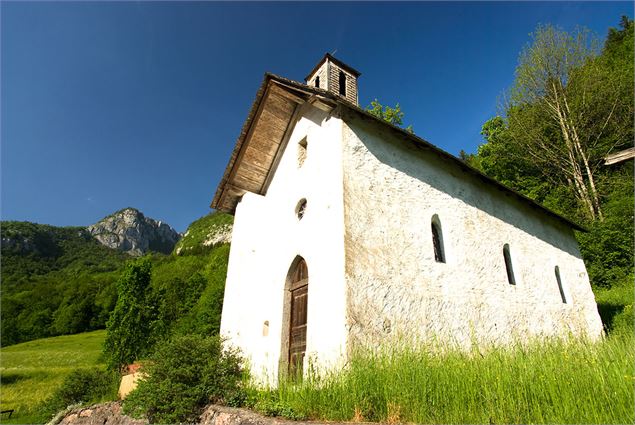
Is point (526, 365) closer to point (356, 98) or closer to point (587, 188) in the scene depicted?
point (356, 98)

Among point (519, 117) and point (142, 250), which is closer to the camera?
point (519, 117)

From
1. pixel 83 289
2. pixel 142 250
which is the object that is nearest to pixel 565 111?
A: pixel 83 289

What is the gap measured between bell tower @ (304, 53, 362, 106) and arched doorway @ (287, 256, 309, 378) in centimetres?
664

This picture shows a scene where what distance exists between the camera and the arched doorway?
8547 mm

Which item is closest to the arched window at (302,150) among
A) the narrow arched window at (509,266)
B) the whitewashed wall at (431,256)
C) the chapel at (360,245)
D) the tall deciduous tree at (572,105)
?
the chapel at (360,245)

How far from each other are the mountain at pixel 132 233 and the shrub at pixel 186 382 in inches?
5611

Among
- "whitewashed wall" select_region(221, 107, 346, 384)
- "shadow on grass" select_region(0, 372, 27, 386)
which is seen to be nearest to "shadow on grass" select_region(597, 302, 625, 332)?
"whitewashed wall" select_region(221, 107, 346, 384)

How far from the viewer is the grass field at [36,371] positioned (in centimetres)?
2158

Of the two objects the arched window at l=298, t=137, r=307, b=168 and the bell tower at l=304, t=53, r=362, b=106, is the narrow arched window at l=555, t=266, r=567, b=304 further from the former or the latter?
the arched window at l=298, t=137, r=307, b=168

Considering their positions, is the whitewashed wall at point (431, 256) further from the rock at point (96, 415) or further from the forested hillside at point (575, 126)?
the forested hillside at point (575, 126)

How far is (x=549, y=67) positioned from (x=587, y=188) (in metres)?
7.77

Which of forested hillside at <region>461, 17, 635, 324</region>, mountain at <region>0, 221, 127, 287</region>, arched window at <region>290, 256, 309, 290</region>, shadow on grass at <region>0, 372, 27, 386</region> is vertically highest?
mountain at <region>0, 221, 127, 287</region>

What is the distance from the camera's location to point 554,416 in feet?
13.4

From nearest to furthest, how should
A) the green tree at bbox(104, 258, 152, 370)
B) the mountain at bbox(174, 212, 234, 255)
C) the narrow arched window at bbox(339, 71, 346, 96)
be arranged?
the narrow arched window at bbox(339, 71, 346, 96) → the green tree at bbox(104, 258, 152, 370) → the mountain at bbox(174, 212, 234, 255)
